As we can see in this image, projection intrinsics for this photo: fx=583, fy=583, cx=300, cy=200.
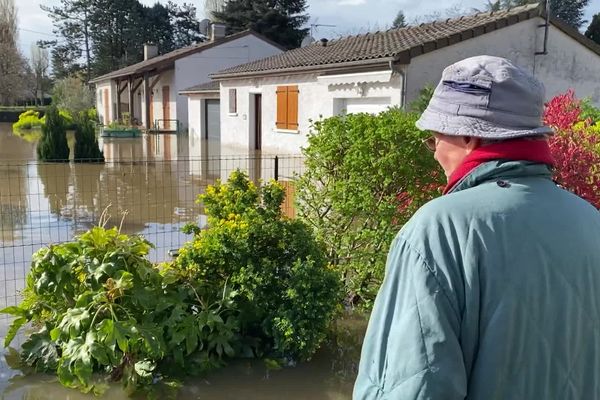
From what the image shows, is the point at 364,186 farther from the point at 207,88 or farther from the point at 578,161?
the point at 207,88

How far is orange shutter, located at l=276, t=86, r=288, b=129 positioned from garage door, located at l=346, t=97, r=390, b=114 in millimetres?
3730

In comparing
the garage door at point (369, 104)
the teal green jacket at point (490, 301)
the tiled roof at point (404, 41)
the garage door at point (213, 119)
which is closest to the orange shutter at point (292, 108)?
the tiled roof at point (404, 41)

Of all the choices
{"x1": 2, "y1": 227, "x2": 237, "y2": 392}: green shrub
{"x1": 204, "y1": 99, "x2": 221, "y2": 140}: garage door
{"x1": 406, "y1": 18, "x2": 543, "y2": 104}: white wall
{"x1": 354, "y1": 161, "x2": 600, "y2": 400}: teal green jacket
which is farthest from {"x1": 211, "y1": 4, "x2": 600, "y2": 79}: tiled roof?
{"x1": 354, "y1": 161, "x2": 600, "y2": 400}: teal green jacket

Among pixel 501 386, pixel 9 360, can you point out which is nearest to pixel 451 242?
pixel 501 386

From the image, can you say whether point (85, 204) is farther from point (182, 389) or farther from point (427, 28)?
point (427, 28)

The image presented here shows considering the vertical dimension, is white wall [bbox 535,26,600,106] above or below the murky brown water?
above

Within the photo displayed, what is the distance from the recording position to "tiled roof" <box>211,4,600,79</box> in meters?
13.3

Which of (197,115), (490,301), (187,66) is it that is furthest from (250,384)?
(187,66)

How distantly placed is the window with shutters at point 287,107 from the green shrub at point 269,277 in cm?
1465

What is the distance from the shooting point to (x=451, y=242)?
1.32 m

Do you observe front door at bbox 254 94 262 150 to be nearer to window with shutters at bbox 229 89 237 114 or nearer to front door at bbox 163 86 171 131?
window with shutters at bbox 229 89 237 114

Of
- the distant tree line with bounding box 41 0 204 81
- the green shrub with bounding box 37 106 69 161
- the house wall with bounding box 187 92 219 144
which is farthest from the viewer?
the distant tree line with bounding box 41 0 204 81

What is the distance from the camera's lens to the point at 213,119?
27016 millimetres

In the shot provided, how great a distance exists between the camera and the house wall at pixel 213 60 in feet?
97.1
